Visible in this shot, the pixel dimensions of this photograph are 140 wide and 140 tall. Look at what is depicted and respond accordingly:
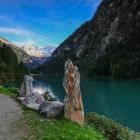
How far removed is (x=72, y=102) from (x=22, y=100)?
13.0 metres

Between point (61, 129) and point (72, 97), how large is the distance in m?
4.19

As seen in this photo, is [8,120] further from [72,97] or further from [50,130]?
[50,130]

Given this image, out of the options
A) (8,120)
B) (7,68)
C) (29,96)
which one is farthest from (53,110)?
(7,68)

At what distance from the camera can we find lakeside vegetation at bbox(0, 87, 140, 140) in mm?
19406

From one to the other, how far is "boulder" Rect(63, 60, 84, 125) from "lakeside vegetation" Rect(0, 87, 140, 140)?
0.68 m

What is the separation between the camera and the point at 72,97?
24719 mm

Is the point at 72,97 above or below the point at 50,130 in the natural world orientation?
above

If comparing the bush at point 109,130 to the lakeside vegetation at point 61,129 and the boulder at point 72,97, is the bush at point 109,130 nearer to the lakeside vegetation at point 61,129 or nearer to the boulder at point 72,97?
the lakeside vegetation at point 61,129

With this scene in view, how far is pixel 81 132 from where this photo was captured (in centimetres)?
2072

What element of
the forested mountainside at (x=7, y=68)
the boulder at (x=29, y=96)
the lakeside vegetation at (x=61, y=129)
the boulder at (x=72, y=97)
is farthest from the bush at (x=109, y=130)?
the forested mountainside at (x=7, y=68)

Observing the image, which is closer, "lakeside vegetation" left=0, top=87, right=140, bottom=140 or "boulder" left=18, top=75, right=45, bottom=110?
"lakeside vegetation" left=0, top=87, right=140, bottom=140

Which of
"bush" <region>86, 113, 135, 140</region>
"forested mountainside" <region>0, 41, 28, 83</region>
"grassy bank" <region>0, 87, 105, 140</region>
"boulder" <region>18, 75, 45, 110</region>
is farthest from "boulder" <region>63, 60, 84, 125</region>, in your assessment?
"forested mountainside" <region>0, 41, 28, 83</region>

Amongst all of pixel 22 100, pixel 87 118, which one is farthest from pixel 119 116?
pixel 87 118

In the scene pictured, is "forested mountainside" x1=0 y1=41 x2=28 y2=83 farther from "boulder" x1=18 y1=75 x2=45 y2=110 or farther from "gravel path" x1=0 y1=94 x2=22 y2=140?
"gravel path" x1=0 y1=94 x2=22 y2=140
